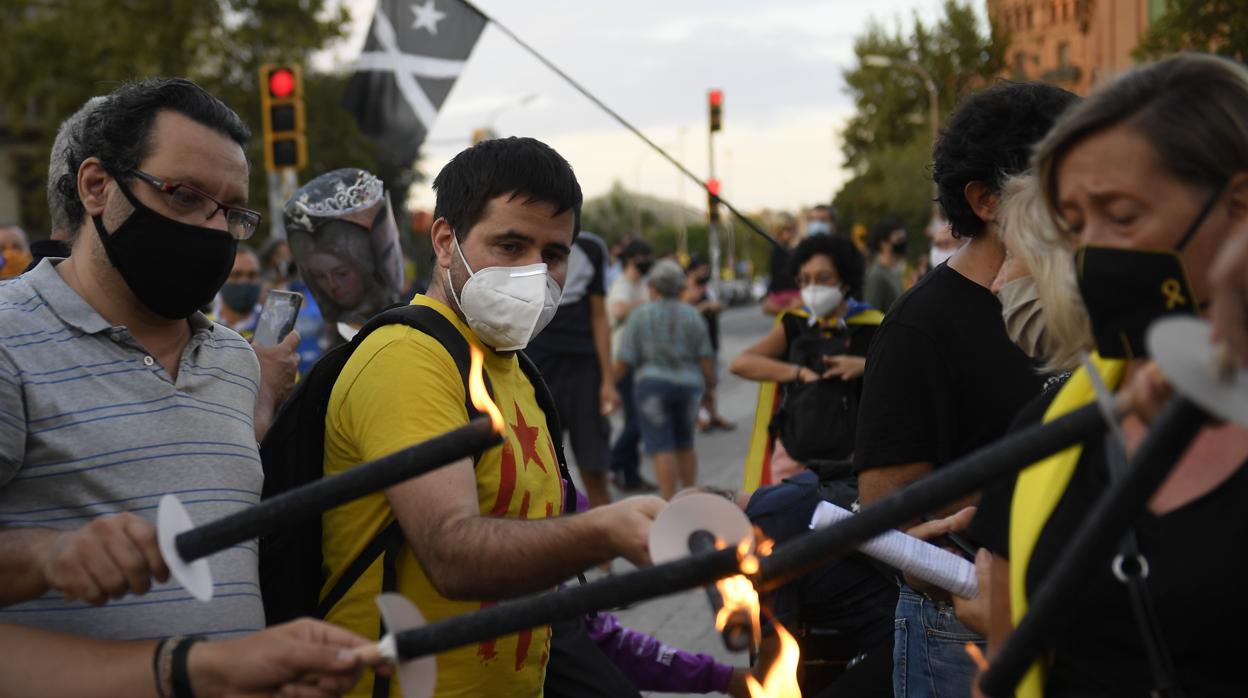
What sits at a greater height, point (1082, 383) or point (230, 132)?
point (230, 132)

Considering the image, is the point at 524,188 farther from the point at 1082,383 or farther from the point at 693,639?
the point at 693,639

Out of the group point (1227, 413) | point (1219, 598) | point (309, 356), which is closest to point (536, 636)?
point (1219, 598)

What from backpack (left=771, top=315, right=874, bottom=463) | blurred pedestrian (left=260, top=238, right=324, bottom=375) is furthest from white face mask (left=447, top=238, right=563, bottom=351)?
blurred pedestrian (left=260, top=238, right=324, bottom=375)

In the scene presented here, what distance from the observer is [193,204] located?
2.56 meters

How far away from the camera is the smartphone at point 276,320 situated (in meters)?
3.60

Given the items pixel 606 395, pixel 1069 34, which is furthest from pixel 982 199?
pixel 1069 34

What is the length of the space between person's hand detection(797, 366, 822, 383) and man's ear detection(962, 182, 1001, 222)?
300 cm

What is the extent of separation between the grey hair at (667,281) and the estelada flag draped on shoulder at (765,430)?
4.81 metres

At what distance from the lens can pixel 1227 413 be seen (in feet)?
3.86

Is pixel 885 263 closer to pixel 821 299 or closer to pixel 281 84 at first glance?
pixel 821 299

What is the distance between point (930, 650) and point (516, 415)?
1.11 metres

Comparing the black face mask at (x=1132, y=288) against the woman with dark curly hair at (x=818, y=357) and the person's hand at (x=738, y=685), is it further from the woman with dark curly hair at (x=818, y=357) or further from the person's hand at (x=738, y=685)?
the woman with dark curly hair at (x=818, y=357)

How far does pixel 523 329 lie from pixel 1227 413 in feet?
5.83

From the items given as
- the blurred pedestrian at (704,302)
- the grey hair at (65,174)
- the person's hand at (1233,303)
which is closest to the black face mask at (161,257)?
the grey hair at (65,174)
